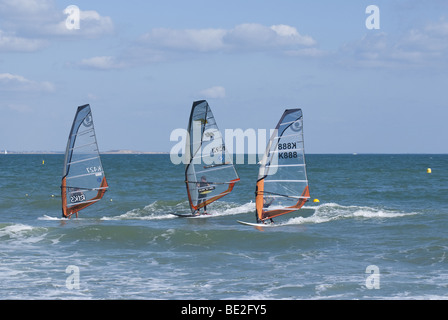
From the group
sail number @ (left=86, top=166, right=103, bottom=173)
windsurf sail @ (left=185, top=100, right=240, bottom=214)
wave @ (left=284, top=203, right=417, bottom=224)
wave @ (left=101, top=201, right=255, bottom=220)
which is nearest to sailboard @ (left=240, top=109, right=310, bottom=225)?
wave @ (left=284, top=203, right=417, bottom=224)

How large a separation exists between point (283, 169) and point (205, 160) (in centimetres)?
505

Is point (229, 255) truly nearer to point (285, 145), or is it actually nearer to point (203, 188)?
point (285, 145)

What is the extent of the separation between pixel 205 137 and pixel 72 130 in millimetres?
5563

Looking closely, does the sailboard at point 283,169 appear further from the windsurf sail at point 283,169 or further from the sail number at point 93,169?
the sail number at point 93,169

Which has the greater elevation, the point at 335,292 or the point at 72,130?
the point at 72,130

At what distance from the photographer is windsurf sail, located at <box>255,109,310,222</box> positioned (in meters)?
22.4

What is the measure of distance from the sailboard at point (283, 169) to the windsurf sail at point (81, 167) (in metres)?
7.41

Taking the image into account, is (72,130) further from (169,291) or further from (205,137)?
(169,291)

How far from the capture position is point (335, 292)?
13570 mm

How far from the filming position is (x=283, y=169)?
2272 centimetres

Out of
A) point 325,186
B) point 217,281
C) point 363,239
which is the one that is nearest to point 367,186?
point 325,186

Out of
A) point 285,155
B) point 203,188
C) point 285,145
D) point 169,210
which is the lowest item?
point 169,210

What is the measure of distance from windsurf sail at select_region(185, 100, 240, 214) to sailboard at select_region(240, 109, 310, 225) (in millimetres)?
4325

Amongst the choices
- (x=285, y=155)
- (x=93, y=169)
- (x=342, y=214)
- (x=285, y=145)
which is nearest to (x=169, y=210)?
(x=93, y=169)
